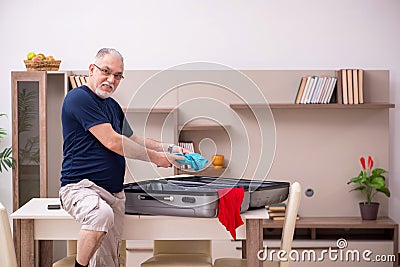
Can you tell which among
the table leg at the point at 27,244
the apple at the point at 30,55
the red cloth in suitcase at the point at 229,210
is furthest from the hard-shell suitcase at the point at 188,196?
the apple at the point at 30,55

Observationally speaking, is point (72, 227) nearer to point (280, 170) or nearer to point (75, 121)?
point (75, 121)

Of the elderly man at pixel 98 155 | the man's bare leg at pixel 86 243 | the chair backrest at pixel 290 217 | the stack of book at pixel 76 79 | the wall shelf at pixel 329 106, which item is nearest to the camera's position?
the man's bare leg at pixel 86 243

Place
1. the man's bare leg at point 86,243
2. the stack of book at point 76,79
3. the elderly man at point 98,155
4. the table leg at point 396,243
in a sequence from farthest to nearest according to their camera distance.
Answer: the stack of book at point 76,79 < the table leg at point 396,243 < the elderly man at point 98,155 < the man's bare leg at point 86,243

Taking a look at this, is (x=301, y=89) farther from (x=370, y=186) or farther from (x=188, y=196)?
(x=188, y=196)

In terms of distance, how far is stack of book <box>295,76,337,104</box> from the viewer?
5.43m

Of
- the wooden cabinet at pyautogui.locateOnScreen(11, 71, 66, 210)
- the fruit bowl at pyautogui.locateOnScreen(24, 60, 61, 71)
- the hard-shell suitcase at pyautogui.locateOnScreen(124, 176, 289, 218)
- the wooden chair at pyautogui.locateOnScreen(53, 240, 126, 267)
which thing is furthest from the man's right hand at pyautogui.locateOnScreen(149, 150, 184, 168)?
the fruit bowl at pyautogui.locateOnScreen(24, 60, 61, 71)

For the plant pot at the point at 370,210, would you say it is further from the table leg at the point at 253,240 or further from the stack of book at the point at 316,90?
the table leg at the point at 253,240

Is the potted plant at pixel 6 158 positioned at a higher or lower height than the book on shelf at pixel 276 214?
higher

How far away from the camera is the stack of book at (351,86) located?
17.8ft

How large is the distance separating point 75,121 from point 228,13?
9.16 ft

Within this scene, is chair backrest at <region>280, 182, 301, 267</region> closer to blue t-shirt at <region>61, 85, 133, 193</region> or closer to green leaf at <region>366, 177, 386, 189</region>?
blue t-shirt at <region>61, 85, 133, 193</region>

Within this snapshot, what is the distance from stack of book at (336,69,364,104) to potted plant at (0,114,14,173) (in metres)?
2.59

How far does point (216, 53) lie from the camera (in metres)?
5.76

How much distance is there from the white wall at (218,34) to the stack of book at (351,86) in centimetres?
29
